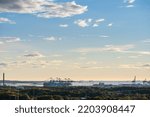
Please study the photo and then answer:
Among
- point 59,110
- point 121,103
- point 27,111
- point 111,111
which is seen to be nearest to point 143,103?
point 121,103

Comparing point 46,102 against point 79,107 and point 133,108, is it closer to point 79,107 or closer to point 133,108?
point 79,107

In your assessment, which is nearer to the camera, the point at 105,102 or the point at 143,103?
the point at 105,102

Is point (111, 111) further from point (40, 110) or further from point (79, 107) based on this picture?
point (40, 110)

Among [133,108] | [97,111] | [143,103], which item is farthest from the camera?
[143,103]

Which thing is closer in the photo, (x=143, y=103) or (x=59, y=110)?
(x=59, y=110)

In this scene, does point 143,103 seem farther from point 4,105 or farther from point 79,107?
point 4,105

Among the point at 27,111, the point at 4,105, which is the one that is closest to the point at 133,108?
the point at 27,111

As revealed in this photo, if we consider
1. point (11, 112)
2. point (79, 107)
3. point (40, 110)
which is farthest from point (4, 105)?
point (79, 107)

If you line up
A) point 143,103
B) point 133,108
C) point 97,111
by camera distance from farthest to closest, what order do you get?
point 143,103 < point 133,108 < point 97,111
